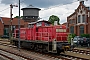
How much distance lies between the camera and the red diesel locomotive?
1770 centimetres

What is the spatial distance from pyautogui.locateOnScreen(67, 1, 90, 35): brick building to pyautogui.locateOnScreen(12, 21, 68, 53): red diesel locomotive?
31761mm

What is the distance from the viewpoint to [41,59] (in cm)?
1559

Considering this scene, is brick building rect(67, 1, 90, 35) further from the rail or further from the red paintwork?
the rail

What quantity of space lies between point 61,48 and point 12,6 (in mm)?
25817

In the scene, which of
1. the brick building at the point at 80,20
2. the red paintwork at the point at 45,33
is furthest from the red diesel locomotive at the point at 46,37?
the brick building at the point at 80,20

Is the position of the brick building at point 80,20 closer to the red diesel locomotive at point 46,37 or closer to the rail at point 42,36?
the red diesel locomotive at point 46,37

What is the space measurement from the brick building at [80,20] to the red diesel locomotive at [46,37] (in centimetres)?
3176

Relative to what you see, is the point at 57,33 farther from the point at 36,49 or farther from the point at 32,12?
the point at 32,12

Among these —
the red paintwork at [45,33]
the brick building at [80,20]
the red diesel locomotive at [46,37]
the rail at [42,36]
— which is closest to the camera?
the red diesel locomotive at [46,37]

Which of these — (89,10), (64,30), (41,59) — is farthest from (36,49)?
(89,10)

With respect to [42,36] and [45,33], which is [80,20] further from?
[45,33]

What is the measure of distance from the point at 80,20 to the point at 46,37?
36.6 m

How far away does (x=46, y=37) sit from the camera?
18.9 metres

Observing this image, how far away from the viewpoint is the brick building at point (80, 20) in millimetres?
51094
